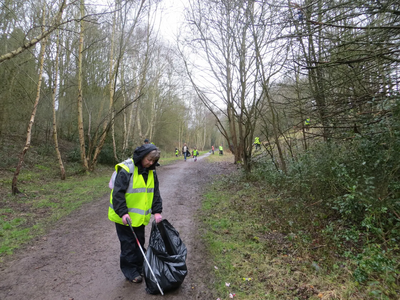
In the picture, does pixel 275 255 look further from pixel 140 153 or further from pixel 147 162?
pixel 140 153

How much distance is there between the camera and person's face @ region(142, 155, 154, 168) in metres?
3.16

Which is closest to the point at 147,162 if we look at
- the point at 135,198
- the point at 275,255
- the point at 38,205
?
the point at 135,198

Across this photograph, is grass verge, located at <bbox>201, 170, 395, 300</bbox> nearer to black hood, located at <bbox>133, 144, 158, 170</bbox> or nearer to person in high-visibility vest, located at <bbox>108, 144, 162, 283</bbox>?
person in high-visibility vest, located at <bbox>108, 144, 162, 283</bbox>

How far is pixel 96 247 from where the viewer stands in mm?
4418

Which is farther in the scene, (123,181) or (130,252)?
(130,252)

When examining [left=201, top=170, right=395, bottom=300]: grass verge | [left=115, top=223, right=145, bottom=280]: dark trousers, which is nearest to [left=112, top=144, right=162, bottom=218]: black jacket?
[left=115, top=223, right=145, bottom=280]: dark trousers

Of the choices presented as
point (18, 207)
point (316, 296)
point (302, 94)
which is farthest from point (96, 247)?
point (302, 94)

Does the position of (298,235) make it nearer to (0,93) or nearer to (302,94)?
(302,94)

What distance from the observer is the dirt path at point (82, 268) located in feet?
10.2

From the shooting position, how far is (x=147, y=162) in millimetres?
3176

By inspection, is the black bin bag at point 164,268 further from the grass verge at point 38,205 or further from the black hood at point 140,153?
the grass verge at point 38,205

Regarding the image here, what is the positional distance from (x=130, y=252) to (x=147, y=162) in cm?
120

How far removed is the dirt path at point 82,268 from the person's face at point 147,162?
1523 mm

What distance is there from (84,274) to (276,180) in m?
6.06
